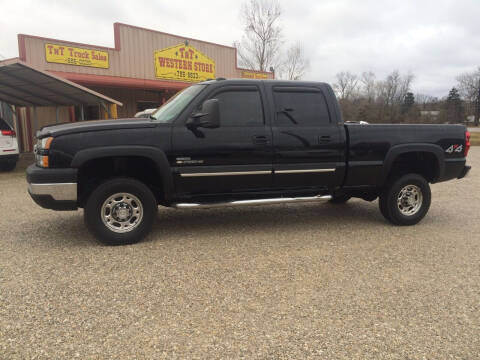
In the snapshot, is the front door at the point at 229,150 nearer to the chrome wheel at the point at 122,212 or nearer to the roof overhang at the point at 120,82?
the chrome wheel at the point at 122,212

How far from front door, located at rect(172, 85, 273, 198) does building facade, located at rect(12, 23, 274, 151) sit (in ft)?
33.7

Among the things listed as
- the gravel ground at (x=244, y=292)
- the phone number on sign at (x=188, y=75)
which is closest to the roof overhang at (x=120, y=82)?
the phone number on sign at (x=188, y=75)

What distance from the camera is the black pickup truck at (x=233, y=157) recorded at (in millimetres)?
4266

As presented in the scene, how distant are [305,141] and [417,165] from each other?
2.05m

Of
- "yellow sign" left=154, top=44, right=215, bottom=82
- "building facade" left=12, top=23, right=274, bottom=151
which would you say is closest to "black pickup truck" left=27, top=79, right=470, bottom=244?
"building facade" left=12, top=23, right=274, bottom=151

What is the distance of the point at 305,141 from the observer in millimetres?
4898

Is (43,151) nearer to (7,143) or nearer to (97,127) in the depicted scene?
(97,127)

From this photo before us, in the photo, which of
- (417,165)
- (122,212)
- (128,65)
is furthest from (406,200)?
(128,65)

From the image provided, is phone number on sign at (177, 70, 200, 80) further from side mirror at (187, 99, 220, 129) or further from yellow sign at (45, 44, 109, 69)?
side mirror at (187, 99, 220, 129)

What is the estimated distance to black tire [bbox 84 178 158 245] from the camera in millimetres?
4320

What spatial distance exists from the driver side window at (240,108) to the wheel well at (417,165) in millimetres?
2157

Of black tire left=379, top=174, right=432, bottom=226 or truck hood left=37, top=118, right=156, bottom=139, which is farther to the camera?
black tire left=379, top=174, right=432, bottom=226

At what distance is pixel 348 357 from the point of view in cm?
239

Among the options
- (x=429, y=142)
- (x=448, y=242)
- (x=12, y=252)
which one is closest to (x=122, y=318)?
(x=12, y=252)
